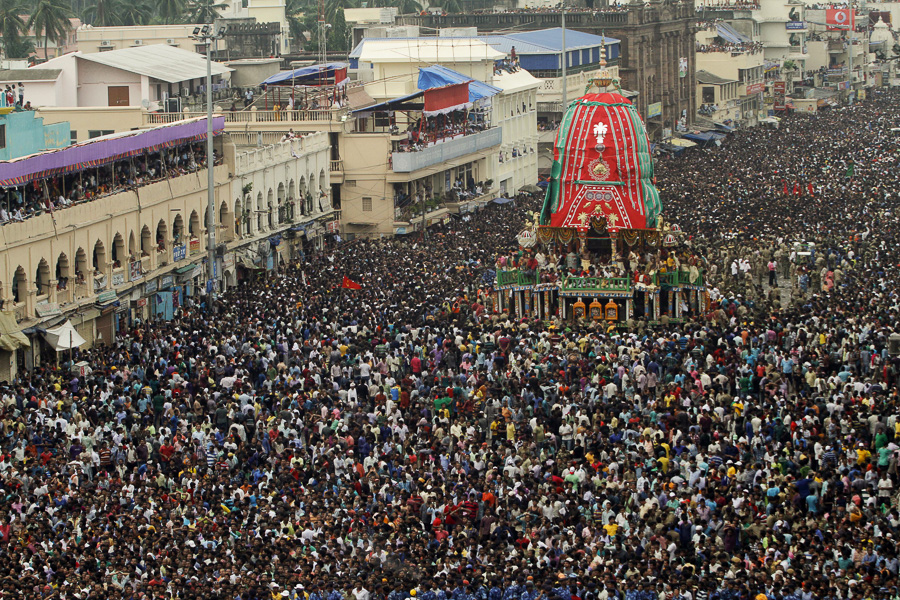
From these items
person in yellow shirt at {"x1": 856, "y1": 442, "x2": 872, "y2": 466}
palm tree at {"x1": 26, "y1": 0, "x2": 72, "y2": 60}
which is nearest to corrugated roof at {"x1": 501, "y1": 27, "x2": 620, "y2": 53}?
palm tree at {"x1": 26, "y1": 0, "x2": 72, "y2": 60}

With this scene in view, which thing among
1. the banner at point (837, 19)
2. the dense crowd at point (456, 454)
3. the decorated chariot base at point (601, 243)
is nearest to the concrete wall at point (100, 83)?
the dense crowd at point (456, 454)

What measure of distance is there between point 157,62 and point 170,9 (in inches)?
1710

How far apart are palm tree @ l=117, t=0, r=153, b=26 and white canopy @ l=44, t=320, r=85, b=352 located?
70.7m

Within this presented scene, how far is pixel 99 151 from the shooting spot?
1786 inches

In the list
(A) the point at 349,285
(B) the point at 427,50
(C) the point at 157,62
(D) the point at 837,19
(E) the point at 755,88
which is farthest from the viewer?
(D) the point at 837,19

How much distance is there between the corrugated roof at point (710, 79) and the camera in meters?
115

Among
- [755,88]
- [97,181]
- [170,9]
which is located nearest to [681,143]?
[755,88]

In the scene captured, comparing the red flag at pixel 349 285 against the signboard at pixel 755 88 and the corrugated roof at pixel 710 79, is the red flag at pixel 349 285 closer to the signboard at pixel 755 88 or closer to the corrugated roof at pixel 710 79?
the corrugated roof at pixel 710 79

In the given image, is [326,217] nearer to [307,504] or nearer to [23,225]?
[23,225]

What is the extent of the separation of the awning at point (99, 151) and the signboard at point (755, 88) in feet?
238

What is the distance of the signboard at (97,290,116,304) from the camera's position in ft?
143

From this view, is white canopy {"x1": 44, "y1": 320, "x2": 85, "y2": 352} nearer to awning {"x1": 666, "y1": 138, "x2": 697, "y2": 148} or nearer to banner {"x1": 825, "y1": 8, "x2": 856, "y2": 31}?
awning {"x1": 666, "y1": 138, "x2": 697, "y2": 148}

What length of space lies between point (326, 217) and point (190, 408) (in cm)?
2920

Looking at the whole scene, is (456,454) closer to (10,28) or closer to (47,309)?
(47,309)
